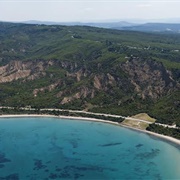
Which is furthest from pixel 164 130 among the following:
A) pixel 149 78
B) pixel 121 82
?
pixel 149 78

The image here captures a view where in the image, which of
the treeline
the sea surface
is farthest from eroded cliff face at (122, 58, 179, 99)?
the sea surface

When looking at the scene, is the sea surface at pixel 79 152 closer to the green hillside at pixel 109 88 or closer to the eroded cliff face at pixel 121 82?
the green hillside at pixel 109 88

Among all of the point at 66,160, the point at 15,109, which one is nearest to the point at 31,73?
the point at 15,109

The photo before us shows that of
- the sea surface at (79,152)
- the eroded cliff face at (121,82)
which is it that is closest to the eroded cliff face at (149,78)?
the eroded cliff face at (121,82)

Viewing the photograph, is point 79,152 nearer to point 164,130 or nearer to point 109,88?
point 164,130

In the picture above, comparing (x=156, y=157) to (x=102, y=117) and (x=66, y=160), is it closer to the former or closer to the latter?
(x=66, y=160)

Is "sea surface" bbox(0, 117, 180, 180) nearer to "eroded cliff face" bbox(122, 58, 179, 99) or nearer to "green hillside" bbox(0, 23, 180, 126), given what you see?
"green hillside" bbox(0, 23, 180, 126)
